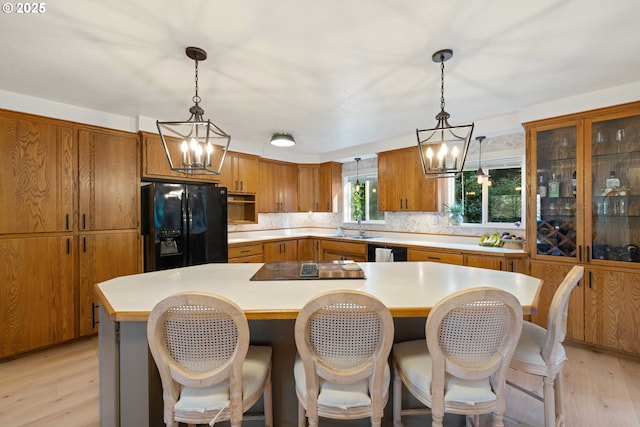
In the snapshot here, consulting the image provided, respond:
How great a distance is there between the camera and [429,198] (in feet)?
12.9

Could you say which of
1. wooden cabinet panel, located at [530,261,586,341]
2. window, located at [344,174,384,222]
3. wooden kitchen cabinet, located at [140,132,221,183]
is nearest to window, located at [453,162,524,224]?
wooden cabinet panel, located at [530,261,586,341]

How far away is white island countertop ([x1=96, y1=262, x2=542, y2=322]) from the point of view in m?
1.30

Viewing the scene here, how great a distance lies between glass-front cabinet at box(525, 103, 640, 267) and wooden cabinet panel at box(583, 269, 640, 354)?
16 cm

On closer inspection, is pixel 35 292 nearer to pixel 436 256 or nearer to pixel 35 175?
pixel 35 175

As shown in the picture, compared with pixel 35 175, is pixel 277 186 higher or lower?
higher

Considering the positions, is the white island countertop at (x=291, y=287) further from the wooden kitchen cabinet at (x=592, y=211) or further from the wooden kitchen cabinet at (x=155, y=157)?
the wooden kitchen cabinet at (x=155, y=157)

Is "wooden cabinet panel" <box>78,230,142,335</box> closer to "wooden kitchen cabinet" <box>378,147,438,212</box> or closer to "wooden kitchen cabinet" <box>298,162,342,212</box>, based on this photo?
"wooden kitchen cabinet" <box>298,162,342,212</box>

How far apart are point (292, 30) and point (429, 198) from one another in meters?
2.94

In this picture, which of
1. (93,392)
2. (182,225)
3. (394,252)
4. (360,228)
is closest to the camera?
(93,392)

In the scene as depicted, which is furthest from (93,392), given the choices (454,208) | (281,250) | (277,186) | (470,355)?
(454,208)

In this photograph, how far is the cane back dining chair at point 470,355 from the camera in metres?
1.16

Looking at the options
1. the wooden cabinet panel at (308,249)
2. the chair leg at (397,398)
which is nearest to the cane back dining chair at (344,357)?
the chair leg at (397,398)

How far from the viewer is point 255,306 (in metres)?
1.32
